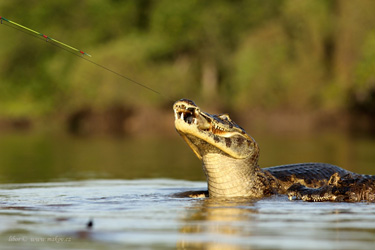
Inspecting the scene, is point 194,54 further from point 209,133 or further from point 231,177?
point 209,133

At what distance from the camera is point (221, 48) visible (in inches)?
2188

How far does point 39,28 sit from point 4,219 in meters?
56.3

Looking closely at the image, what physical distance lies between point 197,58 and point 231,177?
1834 inches

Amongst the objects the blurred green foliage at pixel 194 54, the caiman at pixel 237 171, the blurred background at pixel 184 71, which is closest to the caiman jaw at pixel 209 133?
the caiman at pixel 237 171

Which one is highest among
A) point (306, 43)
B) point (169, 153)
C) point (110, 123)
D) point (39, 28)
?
point (39, 28)

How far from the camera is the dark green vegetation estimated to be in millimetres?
47375

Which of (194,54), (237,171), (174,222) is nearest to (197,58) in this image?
(194,54)

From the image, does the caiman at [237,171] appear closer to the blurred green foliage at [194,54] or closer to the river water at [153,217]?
the river water at [153,217]

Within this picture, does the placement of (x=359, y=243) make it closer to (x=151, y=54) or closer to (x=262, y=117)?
(x=262, y=117)

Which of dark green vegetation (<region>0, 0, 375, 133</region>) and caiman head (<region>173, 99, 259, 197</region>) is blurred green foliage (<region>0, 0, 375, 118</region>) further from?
caiman head (<region>173, 99, 259, 197</region>)

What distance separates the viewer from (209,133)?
10.5 meters

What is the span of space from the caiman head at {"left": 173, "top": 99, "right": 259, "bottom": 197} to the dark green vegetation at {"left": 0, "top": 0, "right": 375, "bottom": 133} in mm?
30754

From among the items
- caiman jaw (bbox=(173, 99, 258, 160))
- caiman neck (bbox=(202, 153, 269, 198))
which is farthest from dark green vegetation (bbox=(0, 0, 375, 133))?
caiman jaw (bbox=(173, 99, 258, 160))

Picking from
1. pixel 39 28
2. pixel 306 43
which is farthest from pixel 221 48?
pixel 39 28
